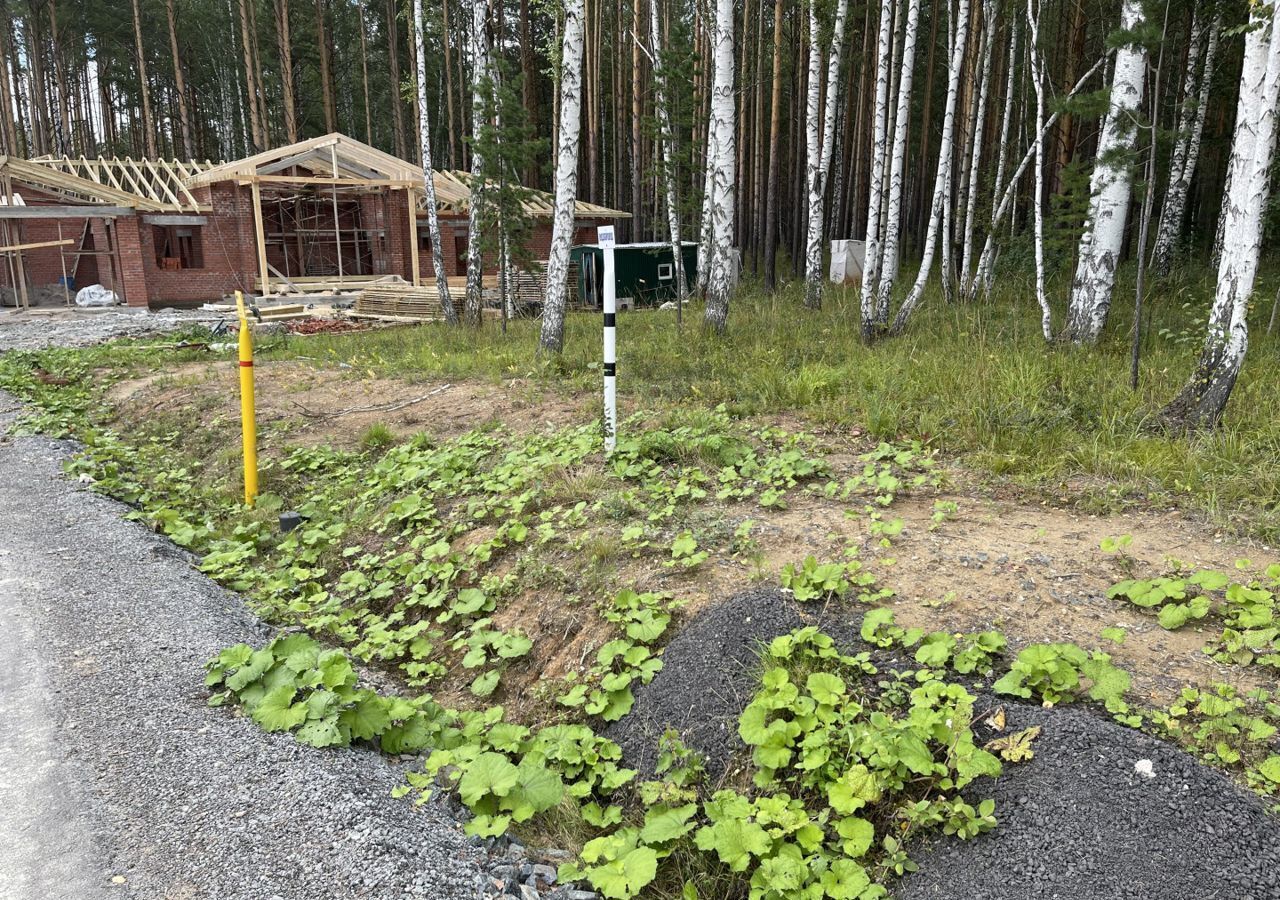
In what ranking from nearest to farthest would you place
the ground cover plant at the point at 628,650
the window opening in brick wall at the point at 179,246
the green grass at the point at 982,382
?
the ground cover plant at the point at 628,650 < the green grass at the point at 982,382 < the window opening in brick wall at the point at 179,246

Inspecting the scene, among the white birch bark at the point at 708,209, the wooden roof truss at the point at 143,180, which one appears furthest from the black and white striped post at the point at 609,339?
the wooden roof truss at the point at 143,180

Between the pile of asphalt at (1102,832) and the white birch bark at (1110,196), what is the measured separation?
731 cm

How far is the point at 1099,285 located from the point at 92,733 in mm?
9577

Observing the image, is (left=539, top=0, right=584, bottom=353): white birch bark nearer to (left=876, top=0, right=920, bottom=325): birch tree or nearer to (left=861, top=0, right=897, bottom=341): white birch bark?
(left=861, top=0, right=897, bottom=341): white birch bark

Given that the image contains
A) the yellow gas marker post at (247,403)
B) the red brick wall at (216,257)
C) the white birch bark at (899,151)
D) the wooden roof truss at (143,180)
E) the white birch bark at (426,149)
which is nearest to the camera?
the yellow gas marker post at (247,403)

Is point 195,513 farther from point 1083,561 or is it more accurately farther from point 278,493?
point 1083,561

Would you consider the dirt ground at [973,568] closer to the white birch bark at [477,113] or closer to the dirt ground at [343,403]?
the dirt ground at [343,403]

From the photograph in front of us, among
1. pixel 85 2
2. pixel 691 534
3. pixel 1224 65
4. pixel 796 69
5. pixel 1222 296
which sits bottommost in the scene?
pixel 691 534

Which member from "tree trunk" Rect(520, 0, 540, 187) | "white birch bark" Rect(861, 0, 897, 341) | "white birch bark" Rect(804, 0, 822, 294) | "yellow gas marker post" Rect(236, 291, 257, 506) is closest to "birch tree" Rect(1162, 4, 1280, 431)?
"white birch bark" Rect(861, 0, 897, 341)

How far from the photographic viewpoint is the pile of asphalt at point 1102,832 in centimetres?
235

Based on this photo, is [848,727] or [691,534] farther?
[691,534]

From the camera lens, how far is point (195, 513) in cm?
675

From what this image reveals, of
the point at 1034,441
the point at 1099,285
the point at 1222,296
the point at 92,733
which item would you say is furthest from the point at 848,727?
the point at 1099,285

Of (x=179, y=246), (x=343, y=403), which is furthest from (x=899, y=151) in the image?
(x=179, y=246)
